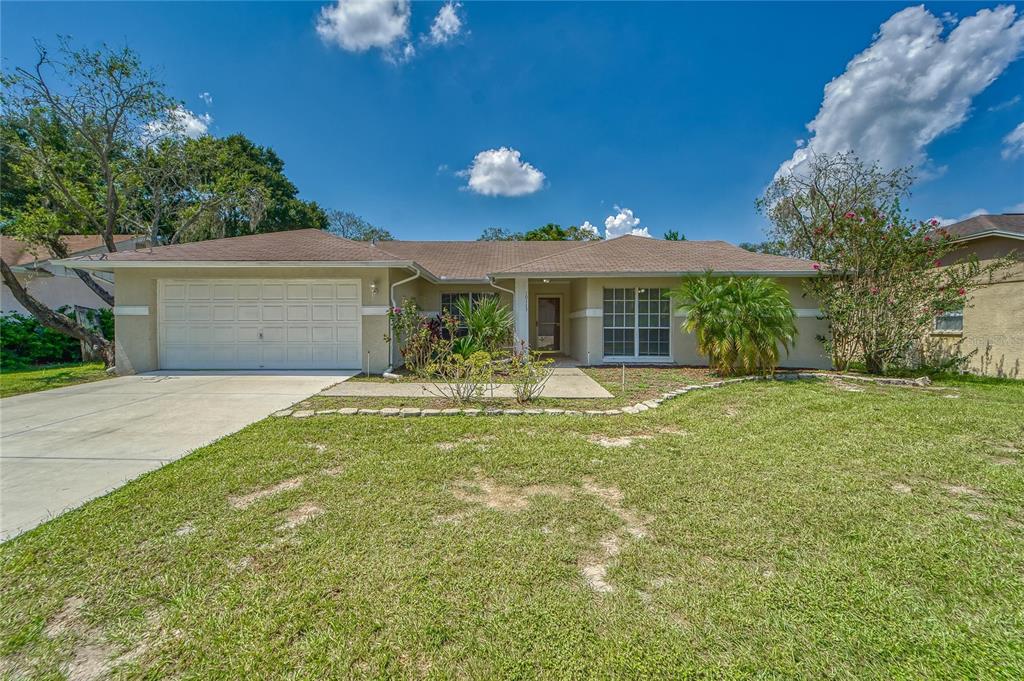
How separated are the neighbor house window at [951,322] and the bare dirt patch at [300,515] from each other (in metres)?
15.2

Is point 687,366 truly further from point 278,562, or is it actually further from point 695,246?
point 278,562

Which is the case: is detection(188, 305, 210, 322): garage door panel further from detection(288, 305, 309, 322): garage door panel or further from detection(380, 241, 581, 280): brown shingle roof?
detection(380, 241, 581, 280): brown shingle roof

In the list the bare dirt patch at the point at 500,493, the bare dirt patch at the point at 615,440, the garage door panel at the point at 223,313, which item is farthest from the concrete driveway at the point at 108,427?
the bare dirt patch at the point at 615,440

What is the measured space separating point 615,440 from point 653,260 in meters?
8.04

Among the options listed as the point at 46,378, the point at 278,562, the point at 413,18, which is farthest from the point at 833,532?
the point at 46,378

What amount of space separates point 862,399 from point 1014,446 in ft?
7.89

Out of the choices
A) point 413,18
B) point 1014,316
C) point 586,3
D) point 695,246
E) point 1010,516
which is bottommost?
point 1010,516

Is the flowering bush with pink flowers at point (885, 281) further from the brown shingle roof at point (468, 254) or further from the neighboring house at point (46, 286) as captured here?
the neighboring house at point (46, 286)

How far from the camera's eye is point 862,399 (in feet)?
23.3

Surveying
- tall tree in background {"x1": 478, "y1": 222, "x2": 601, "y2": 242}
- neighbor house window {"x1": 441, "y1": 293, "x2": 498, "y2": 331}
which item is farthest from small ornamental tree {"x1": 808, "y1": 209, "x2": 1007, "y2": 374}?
tall tree in background {"x1": 478, "y1": 222, "x2": 601, "y2": 242}

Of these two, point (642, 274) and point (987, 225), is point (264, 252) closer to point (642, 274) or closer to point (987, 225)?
point (642, 274)

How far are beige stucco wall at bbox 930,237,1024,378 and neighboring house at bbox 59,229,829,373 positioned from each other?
11.4 ft

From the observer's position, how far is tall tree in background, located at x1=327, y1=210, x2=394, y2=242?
37.4 meters

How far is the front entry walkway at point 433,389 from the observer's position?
24.6ft
